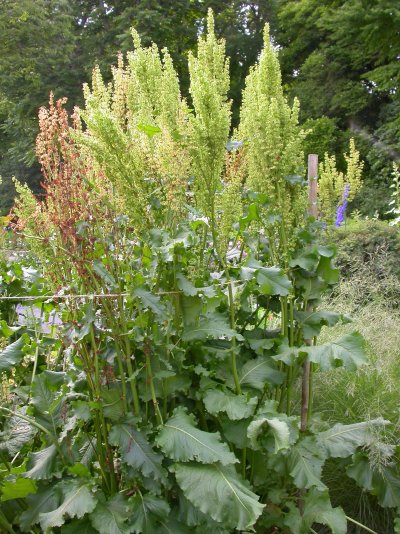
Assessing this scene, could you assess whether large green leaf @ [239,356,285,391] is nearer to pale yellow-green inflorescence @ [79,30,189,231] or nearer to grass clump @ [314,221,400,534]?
grass clump @ [314,221,400,534]

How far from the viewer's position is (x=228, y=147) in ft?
9.60

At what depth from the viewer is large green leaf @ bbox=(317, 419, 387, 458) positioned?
3.01 meters

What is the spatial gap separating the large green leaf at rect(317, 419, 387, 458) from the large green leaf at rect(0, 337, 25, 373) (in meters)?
1.57

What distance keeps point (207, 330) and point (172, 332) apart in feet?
0.54

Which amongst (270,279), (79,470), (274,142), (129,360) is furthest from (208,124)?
(79,470)

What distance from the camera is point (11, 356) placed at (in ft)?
9.51

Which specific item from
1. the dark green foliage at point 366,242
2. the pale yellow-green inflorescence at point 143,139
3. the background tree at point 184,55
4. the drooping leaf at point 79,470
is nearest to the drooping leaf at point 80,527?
the drooping leaf at point 79,470

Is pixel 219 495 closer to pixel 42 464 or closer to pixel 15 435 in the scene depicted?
pixel 42 464

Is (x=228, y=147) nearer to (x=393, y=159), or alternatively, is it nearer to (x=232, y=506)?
(x=232, y=506)

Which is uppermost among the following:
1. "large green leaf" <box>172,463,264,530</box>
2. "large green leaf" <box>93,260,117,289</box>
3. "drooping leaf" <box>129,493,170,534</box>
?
"large green leaf" <box>93,260,117,289</box>

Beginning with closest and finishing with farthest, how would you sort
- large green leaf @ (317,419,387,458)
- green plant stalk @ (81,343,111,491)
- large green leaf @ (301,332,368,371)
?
1. green plant stalk @ (81,343,111,491)
2. large green leaf @ (301,332,368,371)
3. large green leaf @ (317,419,387,458)

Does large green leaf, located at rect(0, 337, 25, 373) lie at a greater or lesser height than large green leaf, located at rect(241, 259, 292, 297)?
lesser

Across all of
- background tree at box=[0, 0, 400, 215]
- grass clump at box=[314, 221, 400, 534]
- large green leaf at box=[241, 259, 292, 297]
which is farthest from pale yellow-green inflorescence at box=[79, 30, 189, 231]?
background tree at box=[0, 0, 400, 215]

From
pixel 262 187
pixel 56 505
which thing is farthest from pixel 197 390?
pixel 262 187
